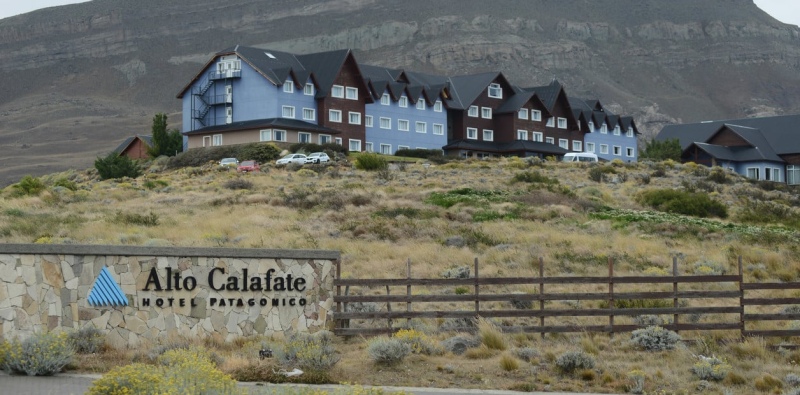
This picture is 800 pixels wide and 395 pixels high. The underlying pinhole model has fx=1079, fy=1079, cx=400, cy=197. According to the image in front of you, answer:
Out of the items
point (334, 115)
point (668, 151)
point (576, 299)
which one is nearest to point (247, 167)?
point (334, 115)

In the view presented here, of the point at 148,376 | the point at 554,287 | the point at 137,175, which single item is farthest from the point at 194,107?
the point at 148,376

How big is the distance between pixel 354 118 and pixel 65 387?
68750 mm

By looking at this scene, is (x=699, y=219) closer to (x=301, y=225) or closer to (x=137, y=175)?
(x=301, y=225)

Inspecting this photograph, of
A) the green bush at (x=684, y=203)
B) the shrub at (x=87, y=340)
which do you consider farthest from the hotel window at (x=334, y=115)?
the shrub at (x=87, y=340)

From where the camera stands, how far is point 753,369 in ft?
68.5

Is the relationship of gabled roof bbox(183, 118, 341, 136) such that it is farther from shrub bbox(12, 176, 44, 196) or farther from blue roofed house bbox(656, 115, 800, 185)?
blue roofed house bbox(656, 115, 800, 185)

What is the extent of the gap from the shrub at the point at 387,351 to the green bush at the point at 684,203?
30.4 m

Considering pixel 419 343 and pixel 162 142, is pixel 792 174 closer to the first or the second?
pixel 162 142

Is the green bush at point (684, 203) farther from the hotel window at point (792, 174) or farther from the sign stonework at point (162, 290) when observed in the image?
the hotel window at point (792, 174)

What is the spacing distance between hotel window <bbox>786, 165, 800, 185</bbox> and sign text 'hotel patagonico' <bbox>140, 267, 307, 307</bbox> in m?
83.6

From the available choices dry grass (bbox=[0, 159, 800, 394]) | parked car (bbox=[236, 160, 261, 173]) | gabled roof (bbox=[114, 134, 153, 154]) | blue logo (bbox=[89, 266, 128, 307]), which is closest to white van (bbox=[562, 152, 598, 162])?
dry grass (bbox=[0, 159, 800, 394])

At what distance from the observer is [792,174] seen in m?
98.9

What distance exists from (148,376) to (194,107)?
238 feet

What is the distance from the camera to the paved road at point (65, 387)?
682 inches
